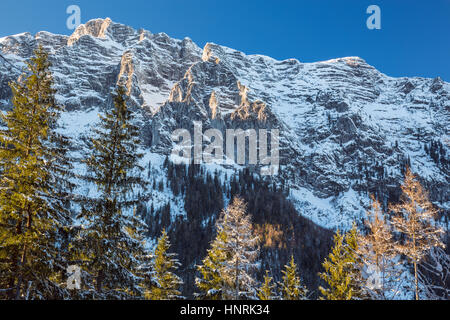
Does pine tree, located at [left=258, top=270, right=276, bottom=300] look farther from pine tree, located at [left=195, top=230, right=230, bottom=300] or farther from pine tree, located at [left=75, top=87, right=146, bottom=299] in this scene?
pine tree, located at [left=75, top=87, right=146, bottom=299]

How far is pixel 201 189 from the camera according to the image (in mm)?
179375

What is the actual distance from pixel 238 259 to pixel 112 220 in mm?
7557

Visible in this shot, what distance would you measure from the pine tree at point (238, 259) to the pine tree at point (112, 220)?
5.62 m

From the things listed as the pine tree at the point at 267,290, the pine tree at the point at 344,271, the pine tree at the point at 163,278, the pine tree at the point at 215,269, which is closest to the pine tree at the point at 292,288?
the pine tree at the point at 267,290

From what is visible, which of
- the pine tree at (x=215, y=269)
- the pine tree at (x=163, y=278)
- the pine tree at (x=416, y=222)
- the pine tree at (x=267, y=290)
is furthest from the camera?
the pine tree at (x=267, y=290)

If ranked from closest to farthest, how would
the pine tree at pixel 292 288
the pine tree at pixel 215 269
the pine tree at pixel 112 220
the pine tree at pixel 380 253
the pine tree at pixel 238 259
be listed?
the pine tree at pixel 112 220 < the pine tree at pixel 380 253 < the pine tree at pixel 238 259 < the pine tree at pixel 215 269 < the pine tree at pixel 292 288

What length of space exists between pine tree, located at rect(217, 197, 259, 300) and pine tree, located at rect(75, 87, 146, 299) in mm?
5618

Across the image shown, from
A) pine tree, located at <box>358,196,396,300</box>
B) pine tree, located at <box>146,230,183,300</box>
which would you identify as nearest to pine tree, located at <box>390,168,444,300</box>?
pine tree, located at <box>358,196,396,300</box>

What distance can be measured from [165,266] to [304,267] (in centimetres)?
11003

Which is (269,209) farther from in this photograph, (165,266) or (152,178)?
(165,266)

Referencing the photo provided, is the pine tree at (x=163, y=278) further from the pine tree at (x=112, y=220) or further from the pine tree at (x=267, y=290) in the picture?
the pine tree at (x=112, y=220)

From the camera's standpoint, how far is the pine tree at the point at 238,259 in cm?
1603

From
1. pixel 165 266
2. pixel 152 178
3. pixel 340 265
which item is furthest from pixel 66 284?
pixel 152 178

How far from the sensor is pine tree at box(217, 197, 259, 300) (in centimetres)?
1603
